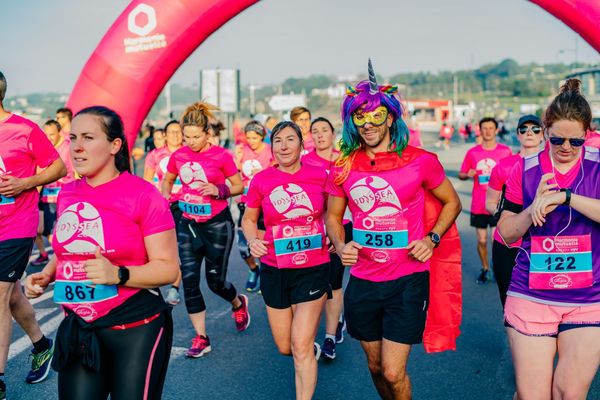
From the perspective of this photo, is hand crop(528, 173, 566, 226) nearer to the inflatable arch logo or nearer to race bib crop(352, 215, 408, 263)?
race bib crop(352, 215, 408, 263)

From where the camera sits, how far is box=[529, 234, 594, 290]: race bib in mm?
3150

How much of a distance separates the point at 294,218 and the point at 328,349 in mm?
1404

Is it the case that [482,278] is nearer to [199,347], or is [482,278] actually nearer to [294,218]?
[199,347]

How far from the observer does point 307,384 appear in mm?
4117

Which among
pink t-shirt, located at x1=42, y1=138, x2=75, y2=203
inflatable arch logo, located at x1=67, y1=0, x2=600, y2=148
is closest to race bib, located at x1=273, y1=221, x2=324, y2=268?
inflatable arch logo, located at x1=67, y1=0, x2=600, y2=148

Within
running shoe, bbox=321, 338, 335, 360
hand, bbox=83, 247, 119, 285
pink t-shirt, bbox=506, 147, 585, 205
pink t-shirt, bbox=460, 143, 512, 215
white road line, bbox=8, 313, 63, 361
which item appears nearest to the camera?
hand, bbox=83, 247, 119, 285

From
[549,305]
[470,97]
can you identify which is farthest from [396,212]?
[470,97]

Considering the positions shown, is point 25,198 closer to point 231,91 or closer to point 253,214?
point 253,214

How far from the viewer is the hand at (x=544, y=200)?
9.62 ft

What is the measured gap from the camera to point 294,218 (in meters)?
4.58

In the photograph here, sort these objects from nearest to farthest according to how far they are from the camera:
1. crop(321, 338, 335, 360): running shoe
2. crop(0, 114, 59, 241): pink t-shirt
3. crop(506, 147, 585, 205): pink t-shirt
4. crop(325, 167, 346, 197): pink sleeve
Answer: crop(506, 147, 585, 205): pink t-shirt, crop(325, 167, 346, 197): pink sleeve, crop(0, 114, 59, 241): pink t-shirt, crop(321, 338, 335, 360): running shoe

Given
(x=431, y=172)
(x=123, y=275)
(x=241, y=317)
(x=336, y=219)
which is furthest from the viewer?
(x=241, y=317)

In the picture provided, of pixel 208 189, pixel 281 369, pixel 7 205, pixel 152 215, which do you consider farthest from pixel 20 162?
pixel 281 369

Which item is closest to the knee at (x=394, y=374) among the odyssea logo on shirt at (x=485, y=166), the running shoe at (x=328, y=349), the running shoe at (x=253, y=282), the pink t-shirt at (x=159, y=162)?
the running shoe at (x=328, y=349)
